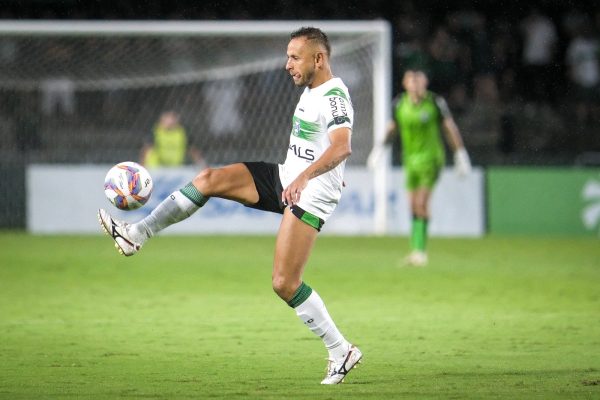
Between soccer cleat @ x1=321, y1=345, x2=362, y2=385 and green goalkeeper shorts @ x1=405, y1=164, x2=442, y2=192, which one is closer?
soccer cleat @ x1=321, y1=345, x2=362, y2=385

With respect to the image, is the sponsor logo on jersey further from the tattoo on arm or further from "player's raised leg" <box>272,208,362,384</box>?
"player's raised leg" <box>272,208,362,384</box>

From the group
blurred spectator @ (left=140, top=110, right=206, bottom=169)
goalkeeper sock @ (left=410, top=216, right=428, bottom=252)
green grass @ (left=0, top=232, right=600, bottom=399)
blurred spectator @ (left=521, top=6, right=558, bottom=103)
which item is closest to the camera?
green grass @ (left=0, top=232, right=600, bottom=399)

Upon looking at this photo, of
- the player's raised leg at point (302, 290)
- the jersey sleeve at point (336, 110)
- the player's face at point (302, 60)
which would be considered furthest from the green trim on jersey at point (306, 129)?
the player's raised leg at point (302, 290)

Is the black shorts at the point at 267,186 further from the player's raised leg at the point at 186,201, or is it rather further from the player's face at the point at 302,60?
the player's face at the point at 302,60

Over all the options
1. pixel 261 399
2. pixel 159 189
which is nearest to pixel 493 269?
pixel 159 189

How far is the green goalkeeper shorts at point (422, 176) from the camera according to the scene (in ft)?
46.2

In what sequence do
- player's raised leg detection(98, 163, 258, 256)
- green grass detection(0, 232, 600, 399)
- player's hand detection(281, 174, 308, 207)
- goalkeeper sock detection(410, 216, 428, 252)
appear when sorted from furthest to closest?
goalkeeper sock detection(410, 216, 428, 252) < player's raised leg detection(98, 163, 258, 256) < green grass detection(0, 232, 600, 399) < player's hand detection(281, 174, 308, 207)

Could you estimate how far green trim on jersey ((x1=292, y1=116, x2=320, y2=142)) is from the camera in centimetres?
650

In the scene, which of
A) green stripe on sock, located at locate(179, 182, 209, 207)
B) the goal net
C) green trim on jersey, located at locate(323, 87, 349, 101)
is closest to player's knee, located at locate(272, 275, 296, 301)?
green stripe on sock, located at locate(179, 182, 209, 207)

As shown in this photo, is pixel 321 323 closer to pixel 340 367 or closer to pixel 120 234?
pixel 340 367

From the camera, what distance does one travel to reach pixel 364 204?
62.1ft

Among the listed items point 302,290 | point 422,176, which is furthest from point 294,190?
point 422,176

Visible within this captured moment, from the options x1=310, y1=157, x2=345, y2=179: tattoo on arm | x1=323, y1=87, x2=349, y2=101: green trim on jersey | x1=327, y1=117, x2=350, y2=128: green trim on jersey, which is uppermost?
Answer: x1=323, y1=87, x2=349, y2=101: green trim on jersey

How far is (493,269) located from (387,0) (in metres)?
11.0
